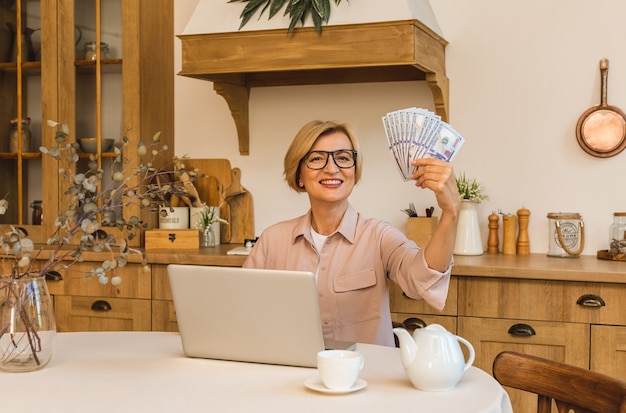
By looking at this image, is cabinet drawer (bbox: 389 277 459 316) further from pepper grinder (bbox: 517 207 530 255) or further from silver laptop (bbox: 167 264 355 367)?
silver laptop (bbox: 167 264 355 367)

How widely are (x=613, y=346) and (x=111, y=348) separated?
1.71 m

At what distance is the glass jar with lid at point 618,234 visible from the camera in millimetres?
3174

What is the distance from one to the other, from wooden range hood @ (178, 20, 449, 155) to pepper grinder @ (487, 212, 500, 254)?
472mm

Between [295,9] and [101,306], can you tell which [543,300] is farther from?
[101,306]

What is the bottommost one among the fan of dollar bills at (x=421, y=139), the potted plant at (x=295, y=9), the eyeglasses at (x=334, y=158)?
the eyeglasses at (x=334, y=158)

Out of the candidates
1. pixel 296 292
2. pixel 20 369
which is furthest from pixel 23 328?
pixel 296 292

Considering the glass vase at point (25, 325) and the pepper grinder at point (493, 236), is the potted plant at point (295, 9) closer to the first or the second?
the pepper grinder at point (493, 236)

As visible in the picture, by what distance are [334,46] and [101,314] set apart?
1.47m

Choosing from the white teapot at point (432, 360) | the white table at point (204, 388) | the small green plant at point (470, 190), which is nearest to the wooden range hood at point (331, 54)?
the small green plant at point (470, 190)

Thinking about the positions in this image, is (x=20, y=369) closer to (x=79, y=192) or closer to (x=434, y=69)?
(x=79, y=192)

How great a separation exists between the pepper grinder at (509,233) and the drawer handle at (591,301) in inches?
23.1

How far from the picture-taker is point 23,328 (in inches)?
69.4

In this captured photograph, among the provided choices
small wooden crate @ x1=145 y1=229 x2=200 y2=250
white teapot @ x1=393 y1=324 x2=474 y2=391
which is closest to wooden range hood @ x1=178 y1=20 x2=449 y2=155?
small wooden crate @ x1=145 y1=229 x2=200 y2=250

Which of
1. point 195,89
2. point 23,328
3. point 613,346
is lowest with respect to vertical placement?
point 613,346
